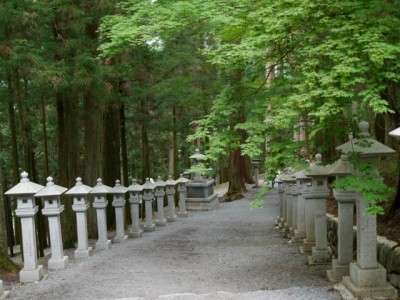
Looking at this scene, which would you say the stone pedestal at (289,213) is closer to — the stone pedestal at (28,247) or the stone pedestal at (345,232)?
the stone pedestal at (345,232)

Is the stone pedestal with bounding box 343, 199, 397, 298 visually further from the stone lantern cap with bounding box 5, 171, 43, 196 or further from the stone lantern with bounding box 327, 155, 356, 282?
the stone lantern cap with bounding box 5, 171, 43, 196

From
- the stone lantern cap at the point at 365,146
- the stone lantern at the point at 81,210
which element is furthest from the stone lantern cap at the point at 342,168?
the stone lantern at the point at 81,210

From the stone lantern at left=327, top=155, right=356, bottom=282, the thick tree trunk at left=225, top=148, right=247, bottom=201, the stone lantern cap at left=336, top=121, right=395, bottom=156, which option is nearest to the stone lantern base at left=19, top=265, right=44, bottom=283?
the stone lantern at left=327, top=155, right=356, bottom=282

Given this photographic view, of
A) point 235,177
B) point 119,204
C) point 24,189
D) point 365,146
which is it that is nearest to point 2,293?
point 24,189

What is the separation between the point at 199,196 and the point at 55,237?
1201cm

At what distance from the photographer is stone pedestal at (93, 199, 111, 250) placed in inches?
376

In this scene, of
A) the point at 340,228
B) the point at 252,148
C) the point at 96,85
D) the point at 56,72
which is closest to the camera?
the point at 252,148

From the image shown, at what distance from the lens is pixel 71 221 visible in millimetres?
11844

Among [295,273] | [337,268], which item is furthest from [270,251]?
[337,268]

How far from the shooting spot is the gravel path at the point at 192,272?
233 inches

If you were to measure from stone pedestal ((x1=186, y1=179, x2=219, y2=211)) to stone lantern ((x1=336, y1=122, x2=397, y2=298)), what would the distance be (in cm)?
1418

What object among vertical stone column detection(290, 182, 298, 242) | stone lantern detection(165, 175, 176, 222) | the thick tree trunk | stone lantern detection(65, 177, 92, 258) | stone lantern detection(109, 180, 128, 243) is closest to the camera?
stone lantern detection(65, 177, 92, 258)

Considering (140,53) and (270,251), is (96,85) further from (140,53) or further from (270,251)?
(270,251)

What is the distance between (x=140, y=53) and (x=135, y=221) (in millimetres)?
4862
